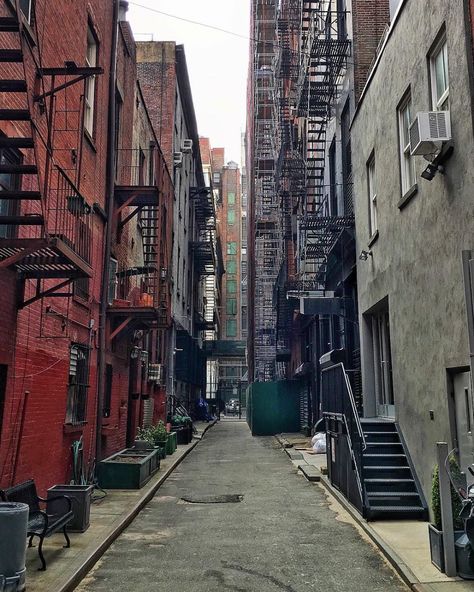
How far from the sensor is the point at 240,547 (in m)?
7.75

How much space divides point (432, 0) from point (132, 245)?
10.2 metres

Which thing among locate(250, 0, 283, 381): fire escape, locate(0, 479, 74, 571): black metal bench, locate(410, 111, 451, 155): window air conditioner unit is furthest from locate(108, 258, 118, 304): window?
locate(250, 0, 283, 381): fire escape

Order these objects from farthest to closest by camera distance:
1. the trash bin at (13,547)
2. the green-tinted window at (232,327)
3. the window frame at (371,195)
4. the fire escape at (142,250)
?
1. the green-tinted window at (232,327)
2. the fire escape at (142,250)
3. the window frame at (371,195)
4. the trash bin at (13,547)

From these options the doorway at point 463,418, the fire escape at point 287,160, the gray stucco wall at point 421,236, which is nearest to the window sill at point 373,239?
the gray stucco wall at point 421,236

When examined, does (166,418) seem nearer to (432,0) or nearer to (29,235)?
(29,235)

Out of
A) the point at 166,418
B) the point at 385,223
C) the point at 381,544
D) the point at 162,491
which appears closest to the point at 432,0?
the point at 385,223

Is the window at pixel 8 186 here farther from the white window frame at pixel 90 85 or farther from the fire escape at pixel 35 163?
the white window frame at pixel 90 85

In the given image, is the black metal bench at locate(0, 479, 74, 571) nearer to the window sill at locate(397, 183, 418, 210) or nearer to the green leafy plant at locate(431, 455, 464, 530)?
the green leafy plant at locate(431, 455, 464, 530)

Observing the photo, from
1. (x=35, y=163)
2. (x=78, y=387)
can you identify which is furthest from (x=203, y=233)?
(x=35, y=163)

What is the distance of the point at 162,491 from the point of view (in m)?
12.4

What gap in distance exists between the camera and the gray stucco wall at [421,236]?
294 inches

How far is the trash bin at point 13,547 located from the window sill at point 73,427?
4884 millimetres

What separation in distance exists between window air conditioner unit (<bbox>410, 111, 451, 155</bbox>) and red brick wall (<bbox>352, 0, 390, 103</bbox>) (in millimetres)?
8654

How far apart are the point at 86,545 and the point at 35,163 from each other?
457 cm
